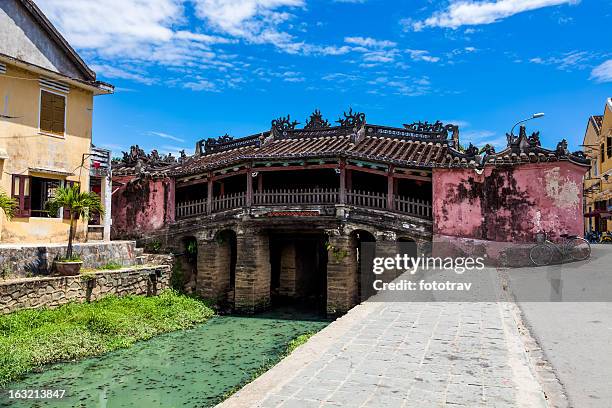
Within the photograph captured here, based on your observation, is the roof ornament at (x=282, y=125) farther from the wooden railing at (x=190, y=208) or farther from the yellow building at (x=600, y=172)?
the yellow building at (x=600, y=172)

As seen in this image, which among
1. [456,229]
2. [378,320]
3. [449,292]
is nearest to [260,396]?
[378,320]

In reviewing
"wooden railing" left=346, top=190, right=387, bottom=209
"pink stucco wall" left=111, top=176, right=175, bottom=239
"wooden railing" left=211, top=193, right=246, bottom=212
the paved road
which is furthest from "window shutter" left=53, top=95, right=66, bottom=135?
the paved road

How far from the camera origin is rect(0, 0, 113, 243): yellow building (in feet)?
51.2

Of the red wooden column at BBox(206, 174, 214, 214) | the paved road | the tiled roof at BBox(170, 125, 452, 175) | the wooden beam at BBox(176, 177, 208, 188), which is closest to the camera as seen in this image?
the paved road

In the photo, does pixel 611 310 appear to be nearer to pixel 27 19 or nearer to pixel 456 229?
pixel 456 229

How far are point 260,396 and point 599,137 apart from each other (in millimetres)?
33642

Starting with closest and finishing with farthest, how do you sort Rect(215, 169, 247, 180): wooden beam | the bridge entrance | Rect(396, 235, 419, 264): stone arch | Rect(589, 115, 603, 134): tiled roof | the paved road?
the paved road, Rect(396, 235, 419, 264): stone arch, Rect(215, 169, 247, 180): wooden beam, the bridge entrance, Rect(589, 115, 603, 134): tiled roof

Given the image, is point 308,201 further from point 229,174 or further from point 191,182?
point 191,182

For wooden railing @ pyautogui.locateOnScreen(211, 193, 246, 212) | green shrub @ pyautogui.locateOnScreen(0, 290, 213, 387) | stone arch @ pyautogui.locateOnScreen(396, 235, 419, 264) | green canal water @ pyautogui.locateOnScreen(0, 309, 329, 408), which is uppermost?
wooden railing @ pyautogui.locateOnScreen(211, 193, 246, 212)

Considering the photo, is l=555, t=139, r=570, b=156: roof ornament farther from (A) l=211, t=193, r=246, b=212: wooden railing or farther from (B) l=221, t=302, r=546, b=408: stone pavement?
(A) l=211, t=193, r=246, b=212: wooden railing

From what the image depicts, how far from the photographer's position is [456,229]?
17.0 meters

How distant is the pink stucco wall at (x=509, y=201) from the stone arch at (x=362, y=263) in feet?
10.1

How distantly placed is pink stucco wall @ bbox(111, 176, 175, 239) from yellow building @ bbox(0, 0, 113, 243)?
385cm

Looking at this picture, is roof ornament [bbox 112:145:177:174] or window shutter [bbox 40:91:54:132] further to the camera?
roof ornament [bbox 112:145:177:174]
